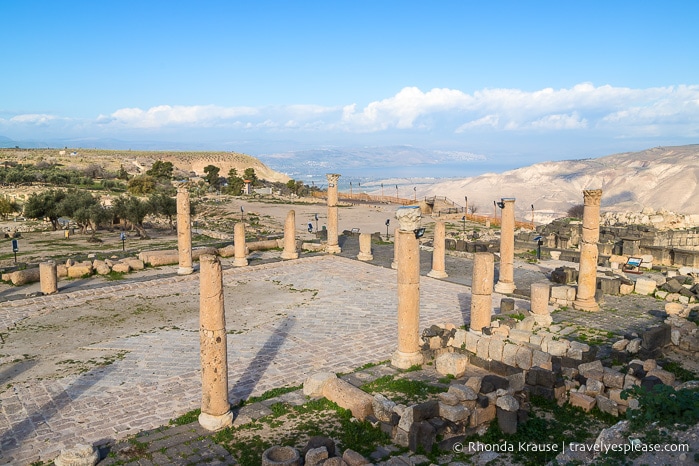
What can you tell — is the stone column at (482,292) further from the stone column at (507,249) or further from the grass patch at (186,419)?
the grass patch at (186,419)

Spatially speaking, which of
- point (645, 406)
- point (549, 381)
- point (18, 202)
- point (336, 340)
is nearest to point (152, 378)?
point (336, 340)

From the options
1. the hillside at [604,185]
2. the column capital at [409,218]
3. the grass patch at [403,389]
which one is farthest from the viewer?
the hillside at [604,185]

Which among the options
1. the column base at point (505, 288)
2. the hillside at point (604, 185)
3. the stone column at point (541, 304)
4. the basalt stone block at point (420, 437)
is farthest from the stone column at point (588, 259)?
the hillside at point (604, 185)

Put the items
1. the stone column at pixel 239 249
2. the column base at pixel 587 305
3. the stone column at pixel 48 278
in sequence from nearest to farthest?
1. the column base at pixel 587 305
2. the stone column at pixel 48 278
3. the stone column at pixel 239 249

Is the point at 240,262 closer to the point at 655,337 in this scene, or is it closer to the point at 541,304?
the point at 541,304

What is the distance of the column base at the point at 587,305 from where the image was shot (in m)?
15.8

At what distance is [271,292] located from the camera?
62.1ft

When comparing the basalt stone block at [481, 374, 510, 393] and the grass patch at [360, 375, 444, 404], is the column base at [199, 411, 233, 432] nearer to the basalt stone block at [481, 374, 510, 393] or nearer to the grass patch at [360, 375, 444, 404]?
the grass patch at [360, 375, 444, 404]

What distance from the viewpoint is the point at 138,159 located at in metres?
96.1

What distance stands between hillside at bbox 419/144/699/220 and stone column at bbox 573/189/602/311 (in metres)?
52.4

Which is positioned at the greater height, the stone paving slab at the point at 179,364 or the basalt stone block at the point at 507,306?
the basalt stone block at the point at 507,306

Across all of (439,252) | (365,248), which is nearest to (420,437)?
(439,252)

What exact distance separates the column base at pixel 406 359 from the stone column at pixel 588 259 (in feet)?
22.3

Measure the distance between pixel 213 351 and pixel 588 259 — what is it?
451 inches
